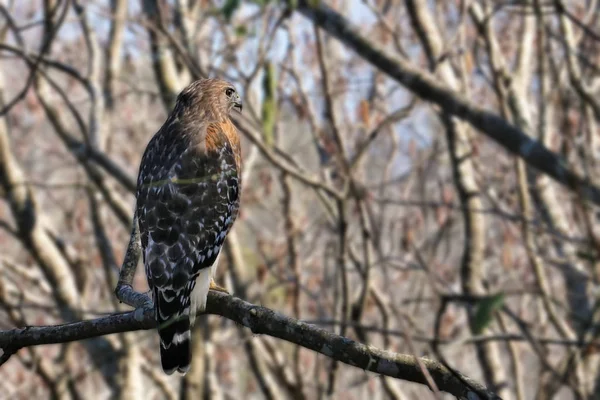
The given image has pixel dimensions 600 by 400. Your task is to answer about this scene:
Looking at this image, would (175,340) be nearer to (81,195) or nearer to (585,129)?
(585,129)

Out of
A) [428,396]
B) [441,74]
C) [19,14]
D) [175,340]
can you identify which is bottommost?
[428,396]

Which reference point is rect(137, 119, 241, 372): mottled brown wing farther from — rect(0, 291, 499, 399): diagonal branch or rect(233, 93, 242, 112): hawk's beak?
rect(233, 93, 242, 112): hawk's beak

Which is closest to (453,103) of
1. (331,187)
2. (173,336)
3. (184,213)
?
(331,187)

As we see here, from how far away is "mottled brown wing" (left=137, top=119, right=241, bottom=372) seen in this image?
390 cm

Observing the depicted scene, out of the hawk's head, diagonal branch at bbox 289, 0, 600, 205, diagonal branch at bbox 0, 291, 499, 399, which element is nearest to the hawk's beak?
the hawk's head

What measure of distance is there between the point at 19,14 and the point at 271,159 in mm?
6784

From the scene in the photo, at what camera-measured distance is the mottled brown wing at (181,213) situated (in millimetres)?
3898

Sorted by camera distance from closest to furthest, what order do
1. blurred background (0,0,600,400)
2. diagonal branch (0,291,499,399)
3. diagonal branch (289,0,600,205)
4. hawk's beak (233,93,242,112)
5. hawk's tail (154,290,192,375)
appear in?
Answer: 1. diagonal branch (0,291,499,399)
2. hawk's tail (154,290,192,375)
3. hawk's beak (233,93,242,112)
4. diagonal branch (289,0,600,205)
5. blurred background (0,0,600,400)

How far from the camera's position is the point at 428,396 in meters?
11.5

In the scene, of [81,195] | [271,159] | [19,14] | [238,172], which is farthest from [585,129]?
[19,14]

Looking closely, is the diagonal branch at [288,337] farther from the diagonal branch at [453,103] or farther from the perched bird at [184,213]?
the diagonal branch at [453,103]

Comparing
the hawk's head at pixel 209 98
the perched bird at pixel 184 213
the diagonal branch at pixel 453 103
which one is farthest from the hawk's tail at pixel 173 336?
the diagonal branch at pixel 453 103

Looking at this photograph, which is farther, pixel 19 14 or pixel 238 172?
pixel 19 14

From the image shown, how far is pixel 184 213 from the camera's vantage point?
4398 millimetres
